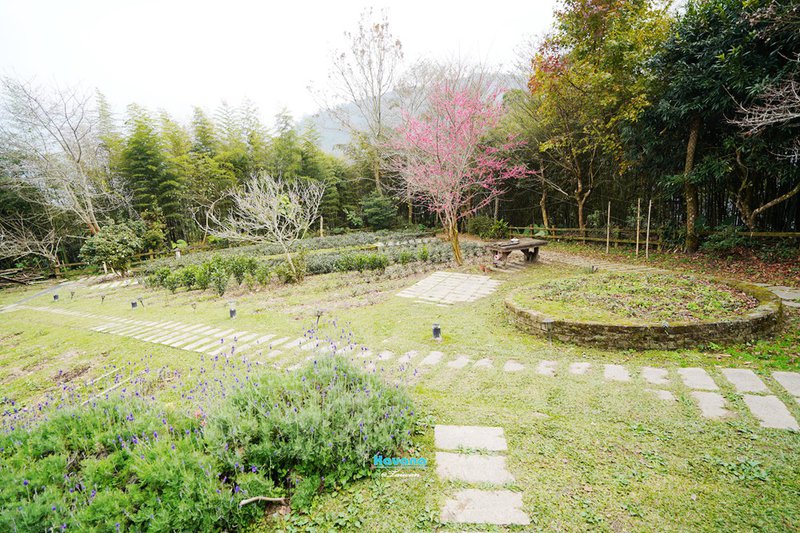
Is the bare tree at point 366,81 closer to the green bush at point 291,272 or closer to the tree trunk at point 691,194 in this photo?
the green bush at point 291,272

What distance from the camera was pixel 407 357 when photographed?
3477 millimetres

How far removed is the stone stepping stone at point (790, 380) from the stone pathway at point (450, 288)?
361 centimetres

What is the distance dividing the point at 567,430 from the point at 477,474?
0.72m

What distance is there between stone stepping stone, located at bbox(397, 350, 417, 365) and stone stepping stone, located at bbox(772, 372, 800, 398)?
2892 millimetres

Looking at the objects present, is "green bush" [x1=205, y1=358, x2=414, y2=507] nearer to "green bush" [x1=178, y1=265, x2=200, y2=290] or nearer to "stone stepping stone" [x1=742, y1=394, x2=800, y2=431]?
"stone stepping stone" [x1=742, y1=394, x2=800, y2=431]

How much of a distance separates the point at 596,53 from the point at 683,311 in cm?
805

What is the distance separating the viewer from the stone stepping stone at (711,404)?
2207 mm

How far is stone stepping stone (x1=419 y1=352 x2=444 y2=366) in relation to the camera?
3320 mm

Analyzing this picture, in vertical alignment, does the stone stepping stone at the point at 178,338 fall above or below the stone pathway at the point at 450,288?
below

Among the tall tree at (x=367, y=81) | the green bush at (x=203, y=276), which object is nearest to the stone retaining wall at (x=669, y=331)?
the green bush at (x=203, y=276)

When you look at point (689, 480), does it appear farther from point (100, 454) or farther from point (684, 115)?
point (684, 115)

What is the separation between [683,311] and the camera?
3.73 metres

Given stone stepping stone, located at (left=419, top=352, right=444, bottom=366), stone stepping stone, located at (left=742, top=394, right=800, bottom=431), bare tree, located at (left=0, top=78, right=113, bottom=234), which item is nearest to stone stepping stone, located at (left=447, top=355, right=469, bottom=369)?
stone stepping stone, located at (left=419, top=352, right=444, bottom=366)

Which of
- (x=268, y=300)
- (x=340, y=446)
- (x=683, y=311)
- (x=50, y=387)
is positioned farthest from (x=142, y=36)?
(x=683, y=311)
